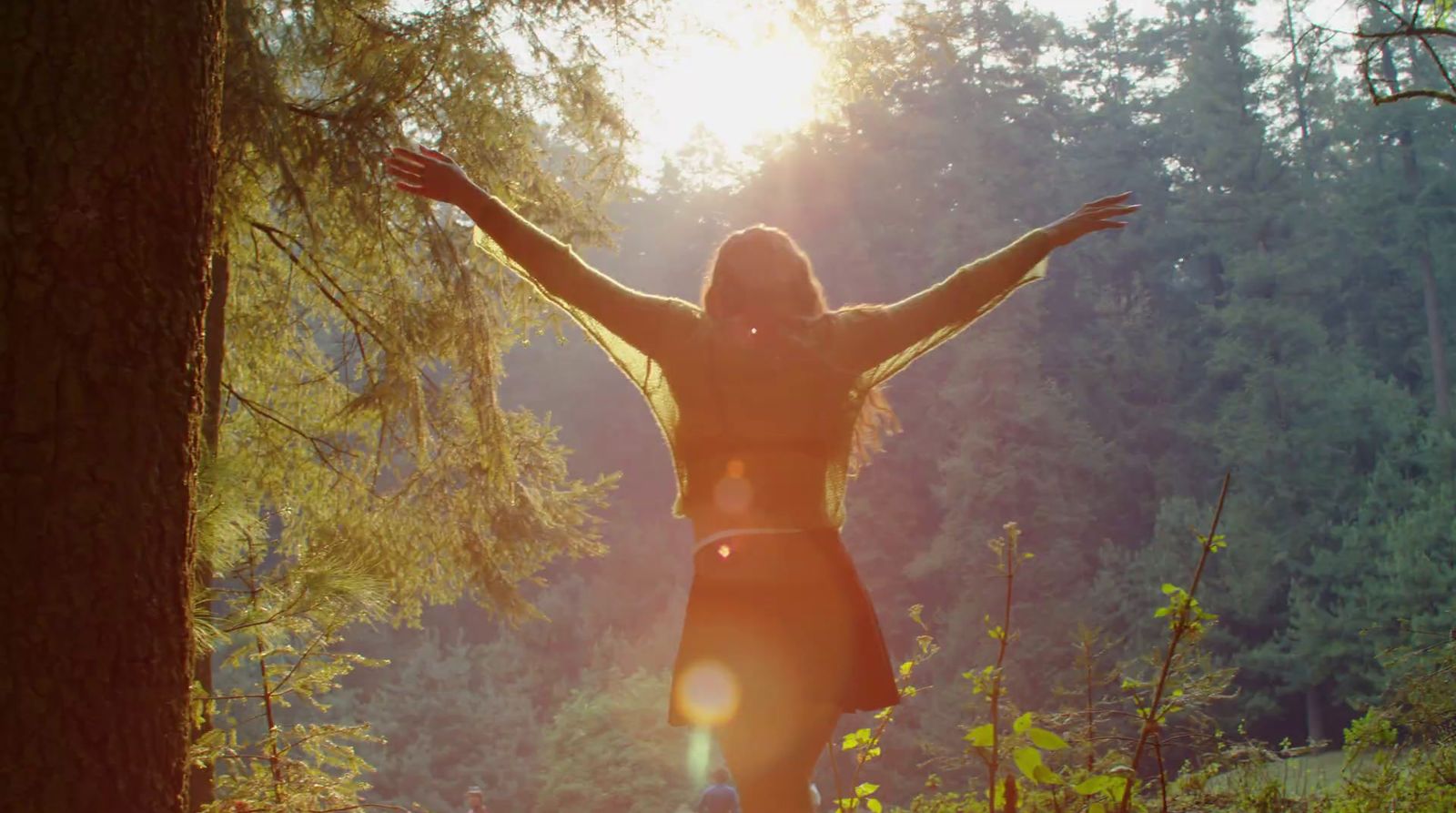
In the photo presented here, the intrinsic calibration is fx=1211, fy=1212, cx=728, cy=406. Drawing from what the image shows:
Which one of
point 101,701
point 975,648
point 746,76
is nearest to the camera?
point 101,701

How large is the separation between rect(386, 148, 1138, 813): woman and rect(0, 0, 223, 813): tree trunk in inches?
19.1

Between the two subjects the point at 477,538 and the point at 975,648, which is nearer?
the point at 477,538

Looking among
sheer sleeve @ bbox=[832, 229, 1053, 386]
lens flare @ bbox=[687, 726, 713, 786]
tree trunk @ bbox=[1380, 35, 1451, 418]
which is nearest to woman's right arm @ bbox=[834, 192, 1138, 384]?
sheer sleeve @ bbox=[832, 229, 1053, 386]

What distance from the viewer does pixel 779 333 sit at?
2092mm

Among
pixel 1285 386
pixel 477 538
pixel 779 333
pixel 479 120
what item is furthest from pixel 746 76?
pixel 1285 386

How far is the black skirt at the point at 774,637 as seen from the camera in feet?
6.42

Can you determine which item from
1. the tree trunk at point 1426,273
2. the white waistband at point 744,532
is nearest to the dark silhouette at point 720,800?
the white waistband at point 744,532

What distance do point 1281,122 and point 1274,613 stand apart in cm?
1219

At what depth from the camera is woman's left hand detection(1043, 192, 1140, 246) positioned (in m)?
2.36

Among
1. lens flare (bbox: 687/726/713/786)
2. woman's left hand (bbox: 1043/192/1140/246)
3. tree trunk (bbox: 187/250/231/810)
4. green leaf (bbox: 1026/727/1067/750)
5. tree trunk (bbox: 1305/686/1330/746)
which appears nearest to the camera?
green leaf (bbox: 1026/727/1067/750)

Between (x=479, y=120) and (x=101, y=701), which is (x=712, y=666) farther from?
(x=479, y=120)

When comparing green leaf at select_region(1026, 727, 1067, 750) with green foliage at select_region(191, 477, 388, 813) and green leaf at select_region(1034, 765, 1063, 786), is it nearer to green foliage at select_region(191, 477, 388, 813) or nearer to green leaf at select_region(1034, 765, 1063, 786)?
green leaf at select_region(1034, 765, 1063, 786)

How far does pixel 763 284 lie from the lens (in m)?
2.11

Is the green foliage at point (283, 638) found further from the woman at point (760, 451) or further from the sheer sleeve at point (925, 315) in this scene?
the sheer sleeve at point (925, 315)
